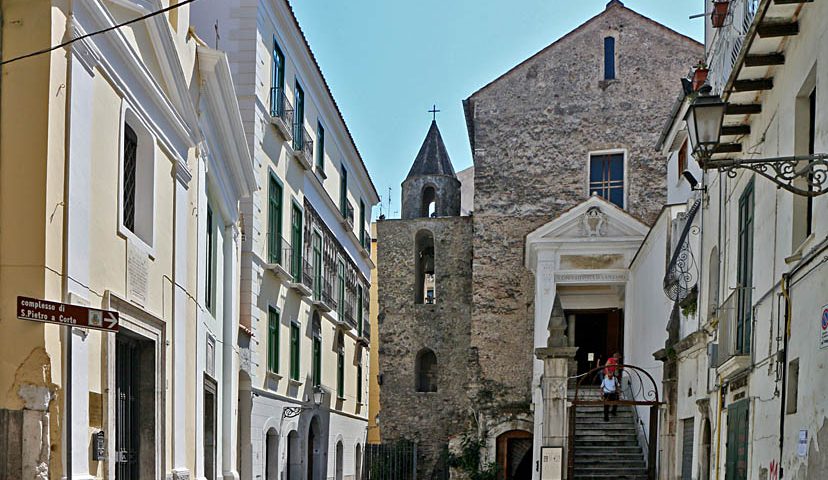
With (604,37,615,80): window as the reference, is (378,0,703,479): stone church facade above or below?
below

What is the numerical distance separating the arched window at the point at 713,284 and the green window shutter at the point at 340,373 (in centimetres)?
1601

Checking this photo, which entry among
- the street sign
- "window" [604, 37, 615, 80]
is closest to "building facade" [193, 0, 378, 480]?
"window" [604, 37, 615, 80]

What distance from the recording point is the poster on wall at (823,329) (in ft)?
27.6

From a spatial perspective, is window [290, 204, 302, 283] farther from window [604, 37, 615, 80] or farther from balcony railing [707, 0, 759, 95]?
window [604, 37, 615, 80]

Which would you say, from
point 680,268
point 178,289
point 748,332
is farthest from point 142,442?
point 680,268

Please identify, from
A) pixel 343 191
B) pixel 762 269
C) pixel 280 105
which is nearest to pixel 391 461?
pixel 343 191

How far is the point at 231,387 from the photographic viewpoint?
55.1ft

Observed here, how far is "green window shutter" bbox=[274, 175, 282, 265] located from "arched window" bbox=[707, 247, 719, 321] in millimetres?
9299

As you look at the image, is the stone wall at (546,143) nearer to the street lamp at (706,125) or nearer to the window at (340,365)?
the window at (340,365)

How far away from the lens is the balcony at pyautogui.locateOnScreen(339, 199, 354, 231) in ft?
99.7

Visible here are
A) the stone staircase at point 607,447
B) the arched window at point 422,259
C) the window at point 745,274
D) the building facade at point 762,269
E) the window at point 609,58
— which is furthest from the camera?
the arched window at point 422,259

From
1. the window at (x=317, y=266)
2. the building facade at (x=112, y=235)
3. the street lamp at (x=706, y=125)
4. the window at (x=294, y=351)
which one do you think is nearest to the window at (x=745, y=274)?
the street lamp at (x=706, y=125)

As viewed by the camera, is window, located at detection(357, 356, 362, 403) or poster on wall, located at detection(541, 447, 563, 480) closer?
poster on wall, located at detection(541, 447, 563, 480)

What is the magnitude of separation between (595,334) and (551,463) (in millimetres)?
14409
